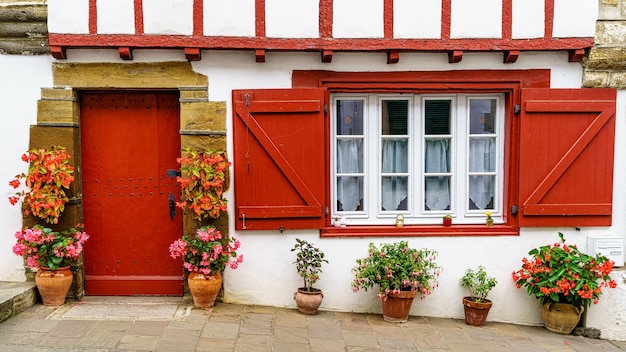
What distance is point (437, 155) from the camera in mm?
5062

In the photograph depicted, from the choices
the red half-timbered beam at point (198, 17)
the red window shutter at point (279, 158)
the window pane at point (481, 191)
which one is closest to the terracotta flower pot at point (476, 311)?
the window pane at point (481, 191)

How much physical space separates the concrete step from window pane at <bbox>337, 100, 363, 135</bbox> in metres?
3.24

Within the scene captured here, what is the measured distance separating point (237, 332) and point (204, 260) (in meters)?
0.72

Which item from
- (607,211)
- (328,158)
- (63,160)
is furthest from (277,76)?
(607,211)

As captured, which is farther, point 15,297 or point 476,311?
point 476,311

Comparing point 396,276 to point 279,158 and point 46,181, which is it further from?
point 46,181

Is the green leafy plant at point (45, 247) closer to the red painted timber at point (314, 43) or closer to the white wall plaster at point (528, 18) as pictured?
the red painted timber at point (314, 43)

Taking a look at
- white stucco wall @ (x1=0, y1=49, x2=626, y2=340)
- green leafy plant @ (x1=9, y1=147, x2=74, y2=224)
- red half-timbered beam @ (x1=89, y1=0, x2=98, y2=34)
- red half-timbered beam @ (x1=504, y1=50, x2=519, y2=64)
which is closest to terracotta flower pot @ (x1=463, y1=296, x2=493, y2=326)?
white stucco wall @ (x1=0, y1=49, x2=626, y2=340)

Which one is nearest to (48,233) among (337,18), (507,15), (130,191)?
(130,191)

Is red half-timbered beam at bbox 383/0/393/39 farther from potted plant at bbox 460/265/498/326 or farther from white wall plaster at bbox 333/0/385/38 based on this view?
potted plant at bbox 460/265/498/326

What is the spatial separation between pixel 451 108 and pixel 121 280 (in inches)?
147

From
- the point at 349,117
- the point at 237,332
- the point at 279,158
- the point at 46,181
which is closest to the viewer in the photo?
the point at 237,332

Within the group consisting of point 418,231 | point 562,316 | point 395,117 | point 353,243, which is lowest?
point 562,316

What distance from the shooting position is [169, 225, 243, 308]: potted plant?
448 centimetres
